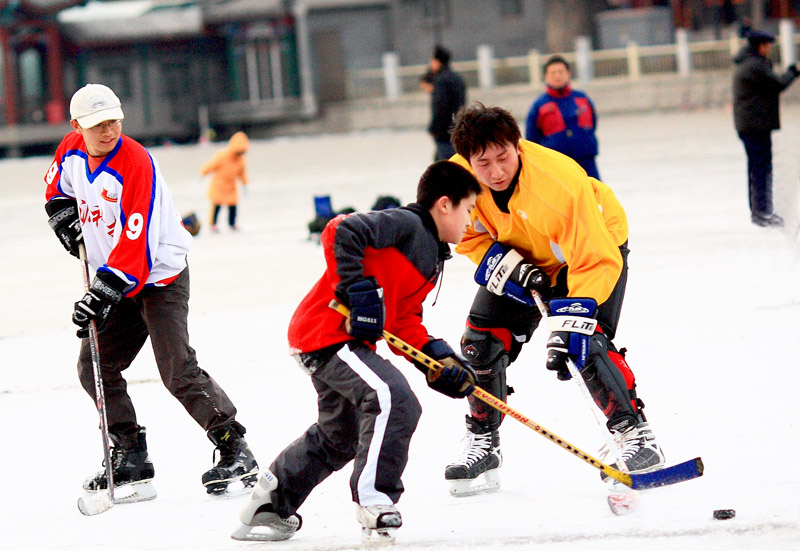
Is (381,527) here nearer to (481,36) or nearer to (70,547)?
(70,547)

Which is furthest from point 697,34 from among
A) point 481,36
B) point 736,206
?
point 736,206

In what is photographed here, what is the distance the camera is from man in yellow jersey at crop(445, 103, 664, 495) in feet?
12.5

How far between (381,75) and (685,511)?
3188 centimetres

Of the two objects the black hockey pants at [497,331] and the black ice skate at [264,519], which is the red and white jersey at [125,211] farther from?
the black hockey pants at [497,331]

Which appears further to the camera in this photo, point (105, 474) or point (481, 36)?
point (481, 36)

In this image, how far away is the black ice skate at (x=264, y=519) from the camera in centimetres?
352

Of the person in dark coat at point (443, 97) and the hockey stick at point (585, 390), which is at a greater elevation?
the person in dark coat at point (443, 97)

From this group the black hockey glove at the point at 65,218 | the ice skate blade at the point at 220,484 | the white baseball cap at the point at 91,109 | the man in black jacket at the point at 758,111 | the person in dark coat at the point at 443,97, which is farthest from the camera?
the person in dark coat at the point at 443,97

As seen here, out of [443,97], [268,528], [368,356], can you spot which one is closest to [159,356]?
[268,528]

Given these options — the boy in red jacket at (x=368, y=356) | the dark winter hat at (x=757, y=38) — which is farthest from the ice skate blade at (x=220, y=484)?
the dark winter hat at (x=757, y=38)

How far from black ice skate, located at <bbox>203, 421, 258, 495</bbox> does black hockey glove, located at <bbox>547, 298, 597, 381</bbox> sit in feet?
3.93

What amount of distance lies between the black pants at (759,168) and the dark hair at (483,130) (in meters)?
6.23

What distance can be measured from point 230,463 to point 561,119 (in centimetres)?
Result: 514

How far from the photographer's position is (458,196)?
3.57 meters
